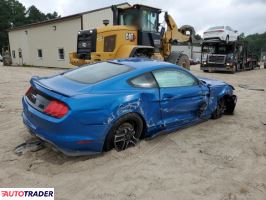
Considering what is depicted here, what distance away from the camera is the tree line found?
2422 inches

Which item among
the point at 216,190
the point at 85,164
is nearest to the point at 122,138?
the point at 85,164

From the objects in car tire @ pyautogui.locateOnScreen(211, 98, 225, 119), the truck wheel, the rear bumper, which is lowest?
car tire @ pyautogui.locateOnScreen(211, 98, 225, 119)

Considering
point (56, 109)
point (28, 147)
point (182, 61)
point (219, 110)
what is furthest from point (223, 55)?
point (56, 109)

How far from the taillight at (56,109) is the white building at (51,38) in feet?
62.7

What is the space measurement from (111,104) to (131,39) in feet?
24.3

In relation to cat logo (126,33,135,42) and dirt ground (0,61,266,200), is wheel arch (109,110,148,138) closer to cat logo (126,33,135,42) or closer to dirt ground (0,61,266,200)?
dirt ground (0,61,266,200)

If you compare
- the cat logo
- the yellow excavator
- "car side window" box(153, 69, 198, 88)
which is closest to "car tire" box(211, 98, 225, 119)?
"car side window" box(153, 69, 198, 88)

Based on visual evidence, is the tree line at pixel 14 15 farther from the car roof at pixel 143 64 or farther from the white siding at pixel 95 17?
the car roof at pixel 143 64

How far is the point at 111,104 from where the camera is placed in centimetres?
366

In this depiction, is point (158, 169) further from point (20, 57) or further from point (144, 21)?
point (20, 57)

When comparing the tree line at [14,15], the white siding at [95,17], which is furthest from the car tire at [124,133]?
the tree line at [14,15]

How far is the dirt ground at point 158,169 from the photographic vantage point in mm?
3131

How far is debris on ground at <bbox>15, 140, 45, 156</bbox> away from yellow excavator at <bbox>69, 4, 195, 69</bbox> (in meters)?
6.15

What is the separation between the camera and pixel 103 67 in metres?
4.62
